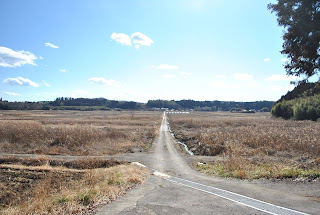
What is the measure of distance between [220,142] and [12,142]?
25368mm

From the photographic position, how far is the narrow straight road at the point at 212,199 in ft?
24.4

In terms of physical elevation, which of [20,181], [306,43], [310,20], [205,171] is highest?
[310,20]

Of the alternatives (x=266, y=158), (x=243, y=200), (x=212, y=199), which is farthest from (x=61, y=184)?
(x=266, y=158)

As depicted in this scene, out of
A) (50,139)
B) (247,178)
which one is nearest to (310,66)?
(247,178)

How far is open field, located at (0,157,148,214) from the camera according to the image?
855 cm

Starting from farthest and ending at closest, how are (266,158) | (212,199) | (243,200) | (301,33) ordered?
(266,158), (301,33), (212,199), (243,200)

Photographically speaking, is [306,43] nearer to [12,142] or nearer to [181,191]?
[181,191]

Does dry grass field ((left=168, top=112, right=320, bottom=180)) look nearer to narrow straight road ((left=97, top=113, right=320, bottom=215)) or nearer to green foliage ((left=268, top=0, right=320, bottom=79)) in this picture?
narrow straight road ((left=97, top=113, right=320, bottom=215))

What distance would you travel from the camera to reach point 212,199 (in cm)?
864

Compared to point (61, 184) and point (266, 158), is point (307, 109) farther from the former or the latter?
point (61, 184)

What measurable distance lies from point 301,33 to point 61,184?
15541mm

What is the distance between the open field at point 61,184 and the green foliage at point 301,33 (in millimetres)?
10424

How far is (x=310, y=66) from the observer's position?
11.8 metres

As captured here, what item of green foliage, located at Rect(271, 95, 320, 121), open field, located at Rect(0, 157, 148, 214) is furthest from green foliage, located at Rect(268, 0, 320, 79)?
green foliage, located at Rect(271, 95, 320, 121)
